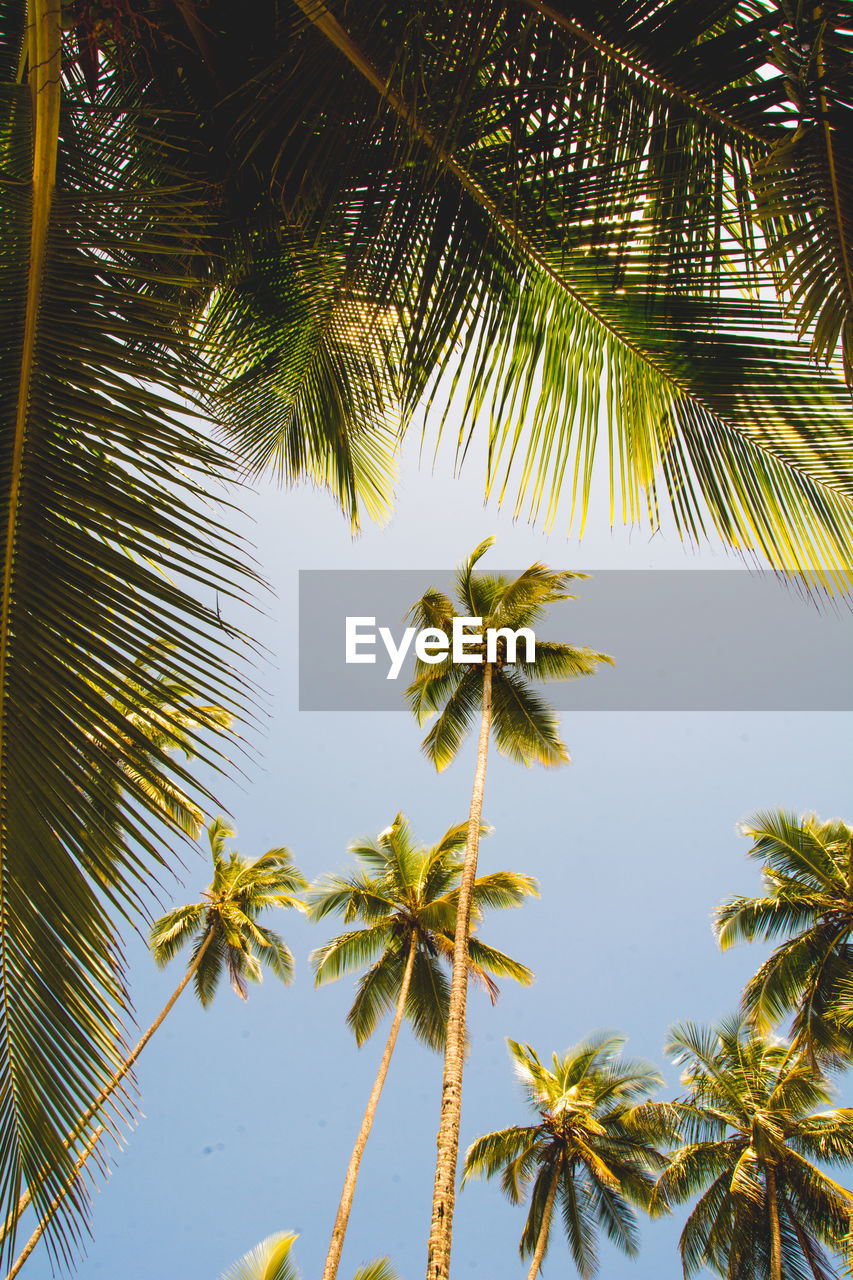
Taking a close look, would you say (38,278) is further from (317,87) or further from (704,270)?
(704,270)

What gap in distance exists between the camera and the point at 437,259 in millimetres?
2215

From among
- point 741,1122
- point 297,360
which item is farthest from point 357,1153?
point 297,360

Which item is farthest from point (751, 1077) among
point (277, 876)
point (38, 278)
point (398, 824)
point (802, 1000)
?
point (38, 278)

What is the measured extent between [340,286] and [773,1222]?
21.6m

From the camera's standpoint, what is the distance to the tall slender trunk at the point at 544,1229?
18938mm

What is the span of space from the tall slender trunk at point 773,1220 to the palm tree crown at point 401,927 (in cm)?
761

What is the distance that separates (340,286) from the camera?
268cm

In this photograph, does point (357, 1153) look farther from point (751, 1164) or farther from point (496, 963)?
point (751, 1164)

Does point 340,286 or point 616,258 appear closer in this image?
point 616,258

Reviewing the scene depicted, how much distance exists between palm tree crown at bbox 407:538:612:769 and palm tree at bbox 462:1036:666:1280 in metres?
7.96

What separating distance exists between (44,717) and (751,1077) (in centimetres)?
2153

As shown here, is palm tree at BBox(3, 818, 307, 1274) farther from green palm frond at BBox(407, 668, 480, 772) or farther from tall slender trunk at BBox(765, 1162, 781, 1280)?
tall slender trunk at BBox(765, 1162, 781, 1280)

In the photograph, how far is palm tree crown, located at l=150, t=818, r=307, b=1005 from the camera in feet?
69.6

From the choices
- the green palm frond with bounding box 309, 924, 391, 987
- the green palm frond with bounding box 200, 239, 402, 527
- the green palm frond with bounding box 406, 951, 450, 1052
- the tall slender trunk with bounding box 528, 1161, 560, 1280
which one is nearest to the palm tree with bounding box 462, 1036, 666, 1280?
the tall slender trunk with bounding box 528, 1161, 560, 1280
